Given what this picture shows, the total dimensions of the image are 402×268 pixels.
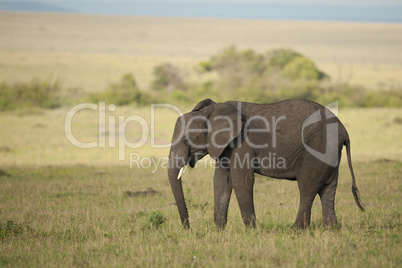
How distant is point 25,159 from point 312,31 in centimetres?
10796

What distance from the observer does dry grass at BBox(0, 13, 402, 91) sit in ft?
226

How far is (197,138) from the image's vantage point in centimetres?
971

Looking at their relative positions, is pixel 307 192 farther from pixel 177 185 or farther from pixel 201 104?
pixel 201 104

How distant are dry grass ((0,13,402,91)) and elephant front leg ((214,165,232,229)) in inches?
1865

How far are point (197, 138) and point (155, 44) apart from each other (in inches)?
3834

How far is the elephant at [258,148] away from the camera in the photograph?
9625 mm

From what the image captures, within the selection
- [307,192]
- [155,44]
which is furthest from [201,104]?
[155,44]

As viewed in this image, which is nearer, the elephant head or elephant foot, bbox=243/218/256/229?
the elephant head

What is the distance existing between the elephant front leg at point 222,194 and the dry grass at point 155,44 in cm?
4738

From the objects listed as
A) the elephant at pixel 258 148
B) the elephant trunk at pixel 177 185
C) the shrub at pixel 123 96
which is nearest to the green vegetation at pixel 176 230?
the elephant trunk at pixel 177 185

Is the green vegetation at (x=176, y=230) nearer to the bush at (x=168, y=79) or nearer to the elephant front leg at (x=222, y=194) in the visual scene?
the elephant front leg at (x=222, y=194)

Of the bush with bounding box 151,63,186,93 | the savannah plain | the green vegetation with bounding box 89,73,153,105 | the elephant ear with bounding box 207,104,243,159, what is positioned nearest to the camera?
the savannah plain

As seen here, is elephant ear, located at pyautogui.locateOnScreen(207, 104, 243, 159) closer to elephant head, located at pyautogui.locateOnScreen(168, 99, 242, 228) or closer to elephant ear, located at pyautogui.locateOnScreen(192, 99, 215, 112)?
elephant head, located at pyautogui.locateOnScreen(168, 99, 242, 228)

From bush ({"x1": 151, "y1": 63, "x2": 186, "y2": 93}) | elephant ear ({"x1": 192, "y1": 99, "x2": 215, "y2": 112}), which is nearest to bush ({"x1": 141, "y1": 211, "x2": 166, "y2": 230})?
elephant ear ({"x1": 192, "y1": 99, "x2": 215, "y2": 112})
